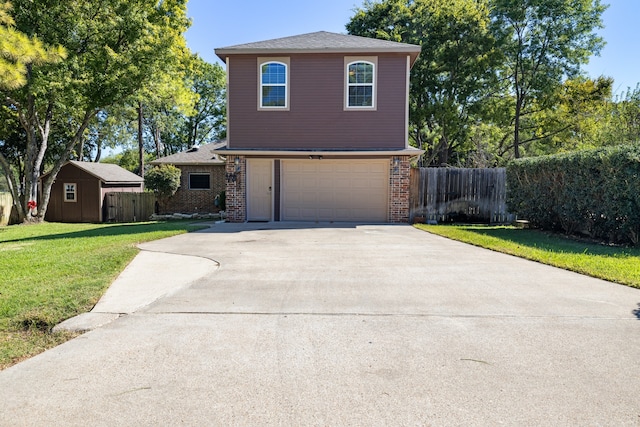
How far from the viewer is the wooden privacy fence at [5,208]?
2053cm

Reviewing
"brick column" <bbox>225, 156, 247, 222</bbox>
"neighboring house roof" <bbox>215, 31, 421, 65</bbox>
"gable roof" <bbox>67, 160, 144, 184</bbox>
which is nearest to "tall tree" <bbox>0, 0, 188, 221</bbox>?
"gable roof" <bbox>67, 160, 144, 184</bbox>

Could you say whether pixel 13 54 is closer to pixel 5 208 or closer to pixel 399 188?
pixel 399 188

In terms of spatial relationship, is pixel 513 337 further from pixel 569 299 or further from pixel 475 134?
pixel 475 134

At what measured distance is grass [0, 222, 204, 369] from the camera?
12.9ft

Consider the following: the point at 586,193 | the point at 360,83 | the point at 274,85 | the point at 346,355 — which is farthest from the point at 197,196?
the point at 346,355

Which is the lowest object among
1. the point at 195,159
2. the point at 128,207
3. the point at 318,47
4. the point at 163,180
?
the point at 128,207

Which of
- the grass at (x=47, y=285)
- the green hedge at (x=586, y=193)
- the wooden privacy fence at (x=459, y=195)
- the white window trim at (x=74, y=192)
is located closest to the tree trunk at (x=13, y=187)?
the white window trim at (x=74, y=192)

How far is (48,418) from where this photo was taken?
258 cm

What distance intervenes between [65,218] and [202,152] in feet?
26.0

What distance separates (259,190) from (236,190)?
2.58 ft

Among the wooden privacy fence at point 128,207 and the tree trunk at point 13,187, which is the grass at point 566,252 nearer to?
the wooden privacy fence at point 128,207

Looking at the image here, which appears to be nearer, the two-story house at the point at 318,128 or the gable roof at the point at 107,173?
the two-story house at the point at 318,128

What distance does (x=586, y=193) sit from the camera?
32.0 ft

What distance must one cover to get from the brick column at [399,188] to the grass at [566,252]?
A: 9.31 ft
